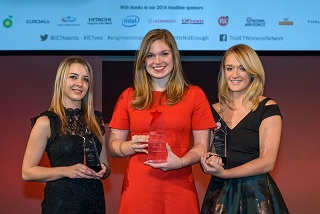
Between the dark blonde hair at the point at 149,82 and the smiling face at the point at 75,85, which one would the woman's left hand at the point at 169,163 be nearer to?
the dark blonde hair at the point at 149,82

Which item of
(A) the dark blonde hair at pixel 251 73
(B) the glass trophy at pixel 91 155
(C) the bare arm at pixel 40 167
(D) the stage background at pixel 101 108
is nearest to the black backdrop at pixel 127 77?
(D) the stage background at pixel 101 108

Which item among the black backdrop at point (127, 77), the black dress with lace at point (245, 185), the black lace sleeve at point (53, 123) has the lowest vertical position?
the black dress with lace at point (245, 185)

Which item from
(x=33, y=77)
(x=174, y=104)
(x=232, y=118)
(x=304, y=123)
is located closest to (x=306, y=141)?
(x=304, y=123)

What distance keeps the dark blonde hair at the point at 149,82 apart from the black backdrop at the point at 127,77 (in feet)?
4.64

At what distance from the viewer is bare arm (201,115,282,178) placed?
2637 mm

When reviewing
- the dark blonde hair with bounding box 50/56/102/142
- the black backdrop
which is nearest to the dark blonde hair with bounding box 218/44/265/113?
the dark blonde hair with bounding box 50/56/102/142

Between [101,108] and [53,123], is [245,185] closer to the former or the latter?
[53,123]

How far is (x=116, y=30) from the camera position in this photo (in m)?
4.19

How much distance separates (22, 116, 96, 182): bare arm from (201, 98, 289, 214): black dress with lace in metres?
0.66

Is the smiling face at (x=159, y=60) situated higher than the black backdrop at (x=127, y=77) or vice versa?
the black backdrop at (x=127, y=77)

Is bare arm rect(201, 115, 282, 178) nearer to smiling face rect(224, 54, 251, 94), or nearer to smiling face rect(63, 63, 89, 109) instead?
smiling face rect(224, 54, 251, 94)

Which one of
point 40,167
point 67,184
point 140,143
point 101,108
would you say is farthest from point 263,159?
point 101,108

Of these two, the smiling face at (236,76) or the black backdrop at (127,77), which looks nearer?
the smiling face at (236,76)

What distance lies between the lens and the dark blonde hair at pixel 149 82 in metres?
2.78
